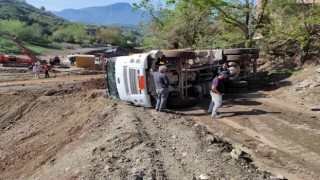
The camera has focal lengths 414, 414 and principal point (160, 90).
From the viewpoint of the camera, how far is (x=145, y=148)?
912 centimetres

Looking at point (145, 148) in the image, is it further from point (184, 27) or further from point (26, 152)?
point (184, 27)

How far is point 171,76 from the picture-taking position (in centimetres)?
1438

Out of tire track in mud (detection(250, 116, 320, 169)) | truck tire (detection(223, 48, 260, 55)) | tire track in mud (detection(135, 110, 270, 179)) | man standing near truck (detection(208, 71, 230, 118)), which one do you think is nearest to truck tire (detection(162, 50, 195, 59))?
man standing near truck (detection(208, 71, 230, 118))

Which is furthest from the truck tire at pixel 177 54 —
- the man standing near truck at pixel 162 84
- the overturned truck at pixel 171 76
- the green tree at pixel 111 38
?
the green tree at pixel 111 38

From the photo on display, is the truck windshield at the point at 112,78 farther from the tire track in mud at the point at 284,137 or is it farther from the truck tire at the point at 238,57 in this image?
the truck tire at the point at 238,57

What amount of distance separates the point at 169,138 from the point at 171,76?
447 centimetres

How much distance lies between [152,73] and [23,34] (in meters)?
103

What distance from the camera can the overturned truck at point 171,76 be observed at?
45.0ft

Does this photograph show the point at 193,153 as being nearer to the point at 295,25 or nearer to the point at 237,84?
the point at 237,84

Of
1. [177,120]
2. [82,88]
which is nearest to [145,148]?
[177,120]

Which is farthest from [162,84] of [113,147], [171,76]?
[113,147]

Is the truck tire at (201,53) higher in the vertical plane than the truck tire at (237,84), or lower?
higher

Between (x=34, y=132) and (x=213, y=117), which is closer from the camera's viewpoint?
(x=213, y=117)

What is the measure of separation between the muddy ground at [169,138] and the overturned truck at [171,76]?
0.46m
